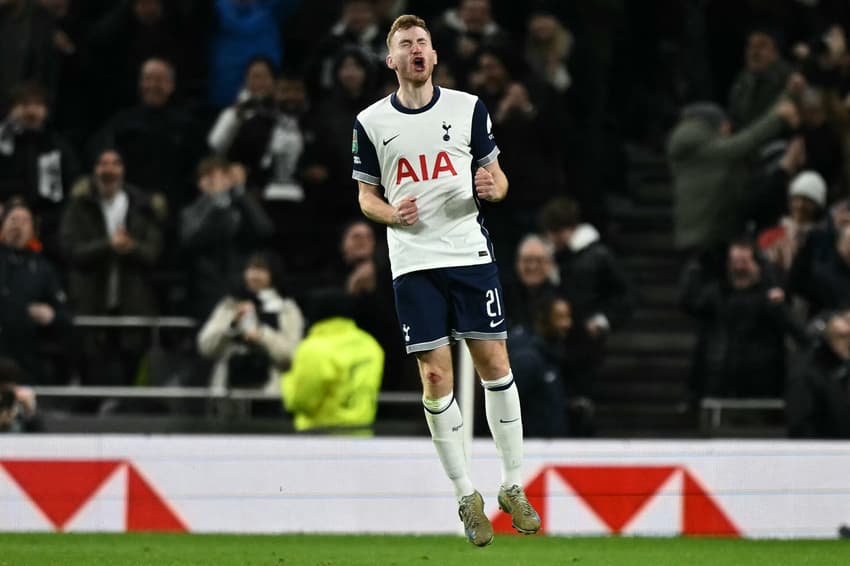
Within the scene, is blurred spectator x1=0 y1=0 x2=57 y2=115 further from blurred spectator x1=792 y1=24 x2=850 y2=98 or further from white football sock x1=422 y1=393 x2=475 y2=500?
white football sock x1=422 y1=393 x2=475 y2=500

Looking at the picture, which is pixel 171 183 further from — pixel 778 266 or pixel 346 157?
pixel 778 266

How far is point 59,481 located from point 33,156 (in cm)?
395

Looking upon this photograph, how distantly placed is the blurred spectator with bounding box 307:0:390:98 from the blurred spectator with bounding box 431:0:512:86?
50 cm

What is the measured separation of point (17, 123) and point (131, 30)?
5.94 feet

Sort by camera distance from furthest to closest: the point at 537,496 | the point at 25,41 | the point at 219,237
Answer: the point at 25,41
the point at 219,237
the point at 537,496

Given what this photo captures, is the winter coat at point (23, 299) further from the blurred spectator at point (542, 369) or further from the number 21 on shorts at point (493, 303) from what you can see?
the number 21 on shorts at point (493, 303)

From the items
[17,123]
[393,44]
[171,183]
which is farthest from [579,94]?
[393,44]

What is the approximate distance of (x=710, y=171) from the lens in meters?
16.0

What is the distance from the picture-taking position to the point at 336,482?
1290cm

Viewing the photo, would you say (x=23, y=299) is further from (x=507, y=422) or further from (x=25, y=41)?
(x=507, y=422)

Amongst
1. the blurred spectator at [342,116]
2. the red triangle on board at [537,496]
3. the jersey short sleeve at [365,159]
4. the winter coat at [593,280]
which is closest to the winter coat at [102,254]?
the blurred spectator at [342,116]

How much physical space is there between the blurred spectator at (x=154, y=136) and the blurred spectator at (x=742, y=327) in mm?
4422

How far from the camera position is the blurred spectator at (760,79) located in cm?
1689

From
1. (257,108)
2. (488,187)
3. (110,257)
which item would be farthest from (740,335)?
(488,187)
